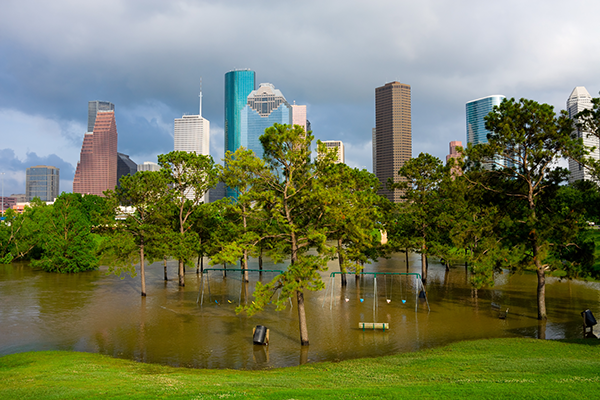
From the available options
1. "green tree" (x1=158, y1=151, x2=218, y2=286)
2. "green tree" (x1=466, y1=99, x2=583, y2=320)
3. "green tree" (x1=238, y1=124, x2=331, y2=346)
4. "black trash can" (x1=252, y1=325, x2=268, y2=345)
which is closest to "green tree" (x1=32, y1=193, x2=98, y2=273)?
"green tree" (x1=158, y1=151, x2=218, y2=286)

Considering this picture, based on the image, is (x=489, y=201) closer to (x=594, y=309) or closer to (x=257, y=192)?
(x=594, y=309)

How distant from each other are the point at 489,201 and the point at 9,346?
99.9ft

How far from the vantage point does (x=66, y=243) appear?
4934 centimetres

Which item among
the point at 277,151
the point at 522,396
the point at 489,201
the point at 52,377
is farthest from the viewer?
the point at 489,201

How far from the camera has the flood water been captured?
2073cm

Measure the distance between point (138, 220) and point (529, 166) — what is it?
31.2 m

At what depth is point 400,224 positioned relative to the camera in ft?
129

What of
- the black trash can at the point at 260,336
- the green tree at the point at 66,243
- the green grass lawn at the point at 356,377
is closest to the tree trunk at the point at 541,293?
the green grass lawn at the point at 356,377

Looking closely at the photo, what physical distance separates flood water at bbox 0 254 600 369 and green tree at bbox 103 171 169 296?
12.9ft

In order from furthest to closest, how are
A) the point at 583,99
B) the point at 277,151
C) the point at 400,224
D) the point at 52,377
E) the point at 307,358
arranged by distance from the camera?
1. the point at 583,99
2. the point at 400,224
3. the point at 277,151
4. the point at 307,358
5. the point at 52,377

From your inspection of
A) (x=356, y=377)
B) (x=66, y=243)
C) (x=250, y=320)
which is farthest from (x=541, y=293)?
(x=66, y=243)

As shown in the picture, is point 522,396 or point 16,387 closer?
point 522,396

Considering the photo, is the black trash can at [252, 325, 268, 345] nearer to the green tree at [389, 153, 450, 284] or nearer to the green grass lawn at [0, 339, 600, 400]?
the green grass lawn at [0, 339, 600, 400]

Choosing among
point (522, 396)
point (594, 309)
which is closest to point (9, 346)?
point (522, 396)
